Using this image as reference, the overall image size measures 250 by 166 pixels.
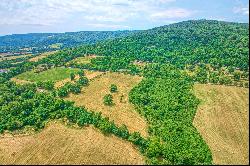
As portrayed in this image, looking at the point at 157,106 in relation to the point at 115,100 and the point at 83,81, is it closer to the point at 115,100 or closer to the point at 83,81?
the point at 115,100

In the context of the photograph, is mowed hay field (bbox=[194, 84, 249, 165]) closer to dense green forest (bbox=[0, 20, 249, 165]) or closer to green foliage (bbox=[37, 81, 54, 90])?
dense green forest (bbox=[0, 20, 249, 165])

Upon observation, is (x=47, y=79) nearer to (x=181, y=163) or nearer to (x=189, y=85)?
(x=189, y=85)

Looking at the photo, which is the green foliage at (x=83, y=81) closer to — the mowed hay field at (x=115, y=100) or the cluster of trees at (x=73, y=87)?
the cluster of trees at (x=73, y=87)

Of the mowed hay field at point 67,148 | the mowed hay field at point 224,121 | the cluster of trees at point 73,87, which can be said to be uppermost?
the cluster of trees at point 73,87

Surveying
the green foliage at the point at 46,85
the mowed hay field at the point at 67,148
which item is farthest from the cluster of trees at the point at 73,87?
the mowed hay field at the point at 67,148

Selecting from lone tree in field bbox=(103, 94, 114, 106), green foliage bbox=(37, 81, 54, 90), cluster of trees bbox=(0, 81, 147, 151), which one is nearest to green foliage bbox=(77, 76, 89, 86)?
green foliage bbox=(37, 81, 54, 90)
